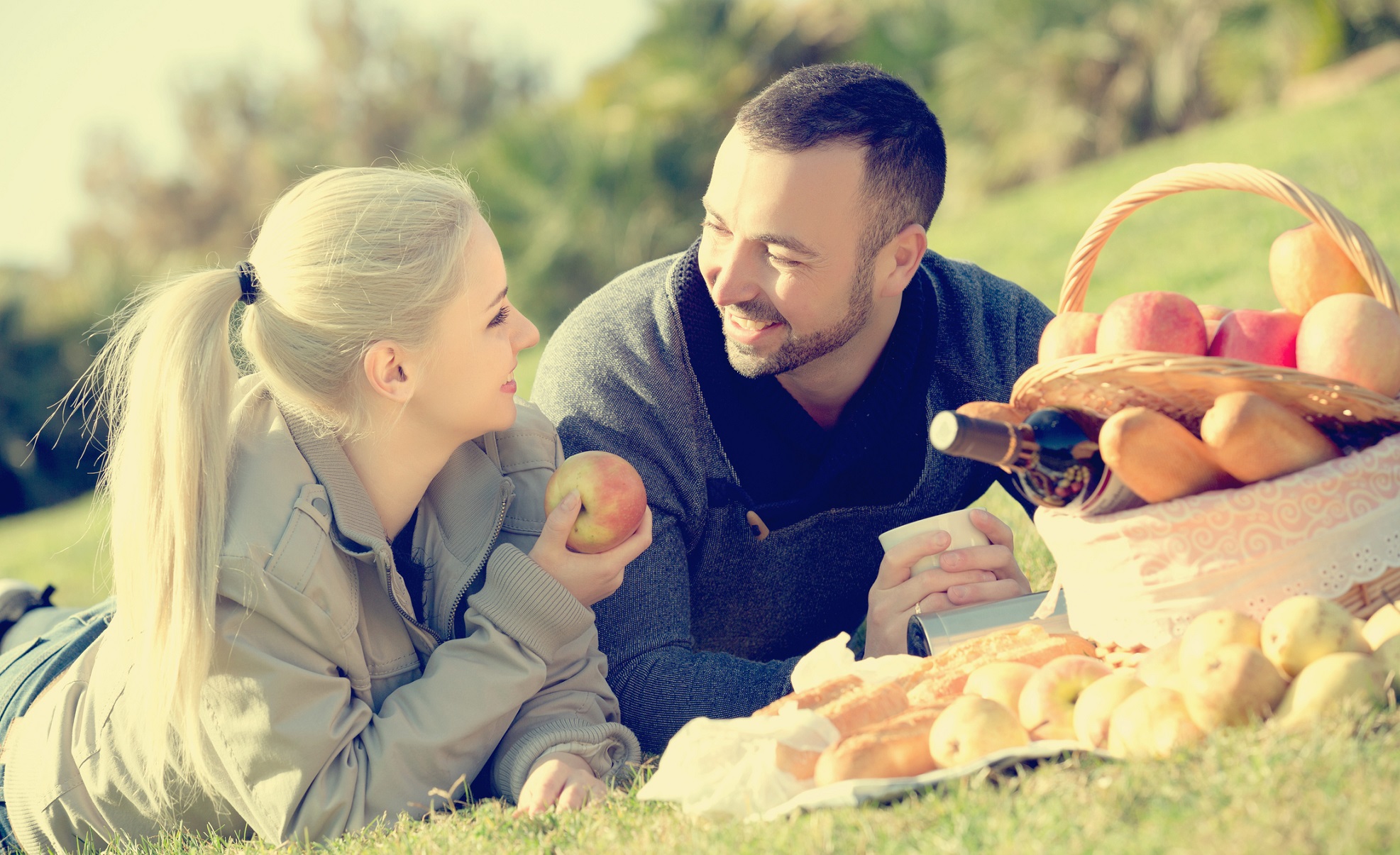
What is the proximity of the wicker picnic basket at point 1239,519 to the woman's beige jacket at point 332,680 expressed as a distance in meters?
1.16

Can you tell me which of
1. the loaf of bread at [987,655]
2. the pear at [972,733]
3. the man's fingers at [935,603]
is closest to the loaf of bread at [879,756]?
the pear at [972,733]

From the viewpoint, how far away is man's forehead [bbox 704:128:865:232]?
317 centimetres

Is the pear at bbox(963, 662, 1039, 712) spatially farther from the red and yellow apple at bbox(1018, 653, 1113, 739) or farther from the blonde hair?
the blonde hair

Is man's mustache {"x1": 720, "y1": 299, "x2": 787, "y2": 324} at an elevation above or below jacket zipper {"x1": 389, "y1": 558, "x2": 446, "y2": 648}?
above

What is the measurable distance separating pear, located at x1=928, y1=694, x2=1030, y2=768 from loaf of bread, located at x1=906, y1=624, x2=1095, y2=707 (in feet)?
0.56

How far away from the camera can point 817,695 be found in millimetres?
2289

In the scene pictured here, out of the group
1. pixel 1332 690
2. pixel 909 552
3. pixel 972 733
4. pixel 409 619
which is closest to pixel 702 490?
pixel 909 552

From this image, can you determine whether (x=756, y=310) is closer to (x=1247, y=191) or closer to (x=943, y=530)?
(x=943, y=530)

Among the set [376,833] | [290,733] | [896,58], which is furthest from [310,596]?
[896,58]

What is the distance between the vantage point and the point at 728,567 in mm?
3406

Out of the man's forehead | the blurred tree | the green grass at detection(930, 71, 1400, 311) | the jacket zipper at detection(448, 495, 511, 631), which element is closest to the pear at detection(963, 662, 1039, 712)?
the jacket zipper at detection(448, 495, 511, 631)

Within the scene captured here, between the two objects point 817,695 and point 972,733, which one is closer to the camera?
point 972,733

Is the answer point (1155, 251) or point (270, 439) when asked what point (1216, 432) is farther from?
point (1155, 251)

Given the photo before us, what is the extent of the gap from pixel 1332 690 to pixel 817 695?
0.89 m
